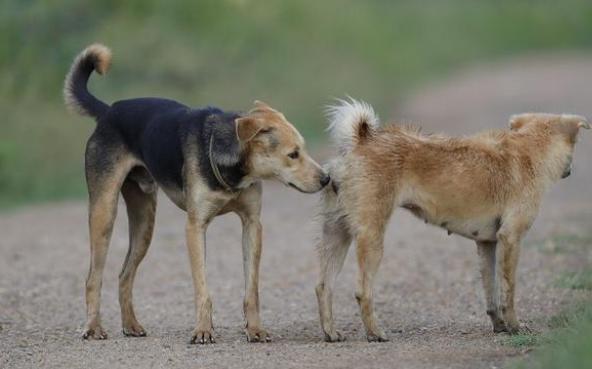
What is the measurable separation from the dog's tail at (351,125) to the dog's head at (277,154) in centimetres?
25

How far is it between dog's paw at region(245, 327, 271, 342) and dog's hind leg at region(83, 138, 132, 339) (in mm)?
→ 1138

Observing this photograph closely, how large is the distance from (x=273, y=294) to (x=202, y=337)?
3077 millimetres

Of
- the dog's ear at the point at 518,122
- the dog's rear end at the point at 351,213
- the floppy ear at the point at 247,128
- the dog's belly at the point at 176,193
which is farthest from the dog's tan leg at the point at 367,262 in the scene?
the dog's ear at the point at 518,122

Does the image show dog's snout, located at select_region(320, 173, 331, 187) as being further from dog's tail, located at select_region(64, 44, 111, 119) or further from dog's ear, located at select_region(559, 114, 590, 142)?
dog's tail, located at select_region(64, 44, 111, 119)

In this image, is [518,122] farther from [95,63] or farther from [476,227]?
[95,63]

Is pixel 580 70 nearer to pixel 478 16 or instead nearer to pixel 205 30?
pixel 478 16

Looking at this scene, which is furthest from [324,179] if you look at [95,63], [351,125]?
[95,63]

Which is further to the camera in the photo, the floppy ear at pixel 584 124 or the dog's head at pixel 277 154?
the floppy ear at pixel 584 124

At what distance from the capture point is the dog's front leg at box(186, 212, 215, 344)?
9281 mm

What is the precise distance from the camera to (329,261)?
956 centimetres

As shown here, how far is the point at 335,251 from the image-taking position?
959 centimetres

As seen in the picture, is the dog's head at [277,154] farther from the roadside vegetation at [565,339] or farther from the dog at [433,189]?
the roadside vegetation at [565,339]

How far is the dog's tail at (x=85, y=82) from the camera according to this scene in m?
10.3

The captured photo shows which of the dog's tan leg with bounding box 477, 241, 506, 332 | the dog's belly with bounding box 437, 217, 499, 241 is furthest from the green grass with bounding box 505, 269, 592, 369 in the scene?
the dog's belly with bounding box 437, 217, 499, 241
